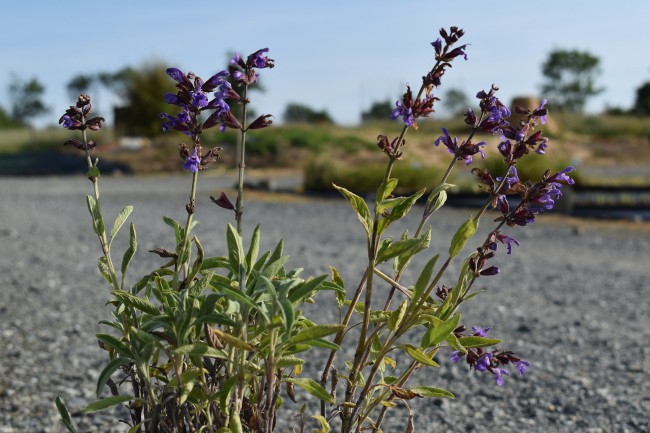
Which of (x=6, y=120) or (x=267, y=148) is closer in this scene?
(x=267, y=148)

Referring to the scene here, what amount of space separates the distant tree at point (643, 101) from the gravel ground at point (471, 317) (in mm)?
31311

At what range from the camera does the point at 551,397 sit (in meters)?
3.48

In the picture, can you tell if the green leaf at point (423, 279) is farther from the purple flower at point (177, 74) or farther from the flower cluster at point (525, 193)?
the purple flower at point (177, 74)

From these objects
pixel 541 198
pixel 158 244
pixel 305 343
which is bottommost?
pixel 158 244

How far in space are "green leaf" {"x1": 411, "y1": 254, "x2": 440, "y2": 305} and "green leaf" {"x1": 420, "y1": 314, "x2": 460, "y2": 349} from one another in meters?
0.07

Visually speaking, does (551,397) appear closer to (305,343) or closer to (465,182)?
(305,343)

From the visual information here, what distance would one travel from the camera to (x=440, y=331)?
5.34 ft

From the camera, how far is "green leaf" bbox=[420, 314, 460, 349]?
1.60 meters

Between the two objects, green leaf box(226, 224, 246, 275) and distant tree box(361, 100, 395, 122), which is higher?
distant tree box(361, 100, 395, 122)

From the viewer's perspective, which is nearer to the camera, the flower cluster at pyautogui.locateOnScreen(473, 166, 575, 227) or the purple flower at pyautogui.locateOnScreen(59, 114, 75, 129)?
the flower cluster at pyautogui.locateOnScreen(473, 166, 575, 227)

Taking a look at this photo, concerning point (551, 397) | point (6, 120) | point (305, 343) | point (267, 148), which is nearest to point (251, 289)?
point (305, 343)

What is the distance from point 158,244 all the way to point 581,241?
16.0ft

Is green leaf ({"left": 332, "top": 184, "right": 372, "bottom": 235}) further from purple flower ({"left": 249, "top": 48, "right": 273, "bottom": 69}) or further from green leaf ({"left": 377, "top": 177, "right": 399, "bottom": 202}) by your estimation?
purple flower ({"left": 249, "top": 48, "right": 273, "bottom": 69})

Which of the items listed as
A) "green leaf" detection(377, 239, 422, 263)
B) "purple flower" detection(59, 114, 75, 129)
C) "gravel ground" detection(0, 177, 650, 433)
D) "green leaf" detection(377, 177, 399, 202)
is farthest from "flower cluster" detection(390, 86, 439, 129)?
"gravel ground" detection(0, 177, 650, 433)
